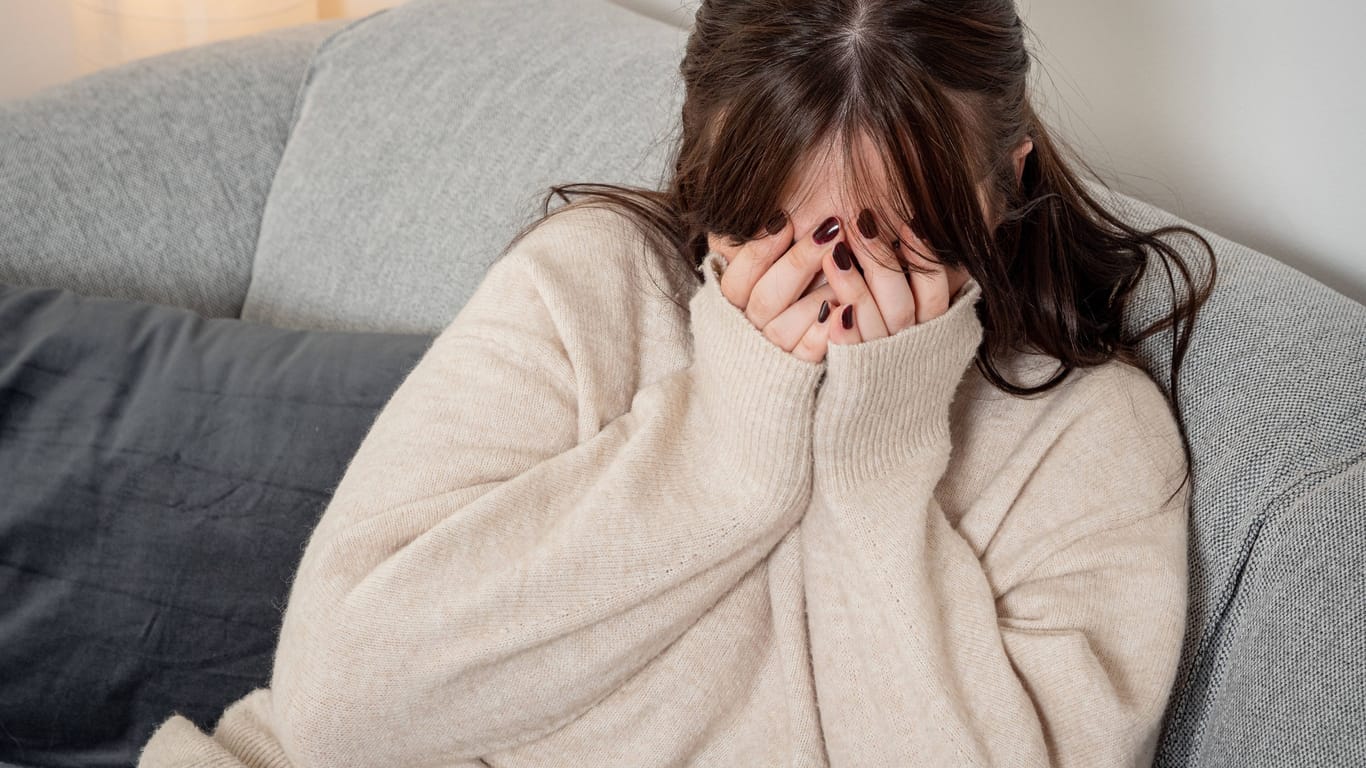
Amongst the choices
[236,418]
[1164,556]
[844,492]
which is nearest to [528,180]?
[236,418]

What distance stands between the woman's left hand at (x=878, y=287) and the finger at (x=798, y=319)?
0.02 m

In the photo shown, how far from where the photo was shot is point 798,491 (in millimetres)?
933

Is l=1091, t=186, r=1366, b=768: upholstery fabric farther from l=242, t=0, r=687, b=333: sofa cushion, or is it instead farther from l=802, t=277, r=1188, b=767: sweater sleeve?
l=242, t=0, r=687, b=333: sofa cushion

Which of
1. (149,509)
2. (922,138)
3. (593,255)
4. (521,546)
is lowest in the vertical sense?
(149,509)

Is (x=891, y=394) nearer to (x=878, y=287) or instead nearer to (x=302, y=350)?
(x=878, y=287)

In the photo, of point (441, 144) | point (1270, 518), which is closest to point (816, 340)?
point (1270, 518)

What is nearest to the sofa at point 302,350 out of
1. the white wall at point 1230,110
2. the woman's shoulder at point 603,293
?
the white wall at point 1230,110

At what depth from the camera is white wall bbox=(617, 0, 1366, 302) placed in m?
1.04

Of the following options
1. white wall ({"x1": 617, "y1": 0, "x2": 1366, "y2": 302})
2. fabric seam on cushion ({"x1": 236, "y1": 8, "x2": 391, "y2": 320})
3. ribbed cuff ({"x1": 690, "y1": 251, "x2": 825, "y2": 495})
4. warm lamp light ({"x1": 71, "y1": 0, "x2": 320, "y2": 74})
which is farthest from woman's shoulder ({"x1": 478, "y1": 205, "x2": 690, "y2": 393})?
warm lamp light ({"x1": 71, "y1": 0, "x2": 320, "y2": 74})

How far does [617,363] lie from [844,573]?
0.86 ft

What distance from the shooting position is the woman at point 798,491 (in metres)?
0.85

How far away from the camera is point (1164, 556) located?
90 centimetres

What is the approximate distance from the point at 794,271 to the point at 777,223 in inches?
1.5

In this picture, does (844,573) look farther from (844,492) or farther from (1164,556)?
(1164,556)
